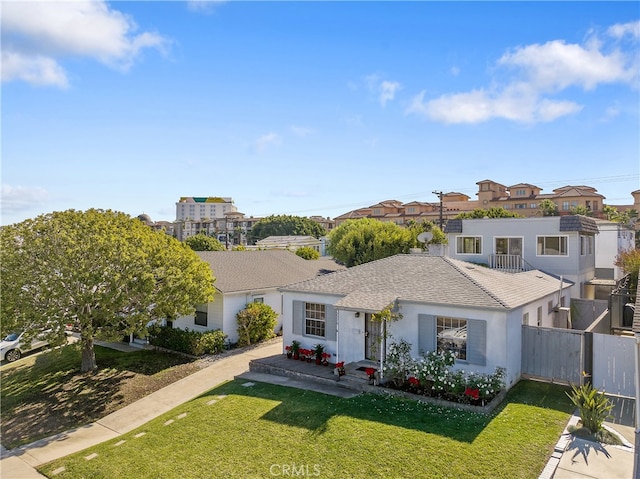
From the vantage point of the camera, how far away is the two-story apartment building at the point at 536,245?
22.3 metres

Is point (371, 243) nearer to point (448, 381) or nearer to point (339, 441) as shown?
point (448, 381)

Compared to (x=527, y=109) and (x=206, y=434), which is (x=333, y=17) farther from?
(x=206, y=434)

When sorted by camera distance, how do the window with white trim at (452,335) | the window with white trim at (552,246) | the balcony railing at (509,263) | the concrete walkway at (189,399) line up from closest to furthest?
1. the concrete walkway at (189,399)
2. the window with white trim at (452,335)
3. the window with white trim at (552,246)
4. the balcony railing at (509,263)

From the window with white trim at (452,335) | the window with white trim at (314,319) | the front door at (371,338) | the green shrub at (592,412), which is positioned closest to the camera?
the green shrub at (592,412)

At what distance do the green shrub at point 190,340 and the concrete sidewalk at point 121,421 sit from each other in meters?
1.09

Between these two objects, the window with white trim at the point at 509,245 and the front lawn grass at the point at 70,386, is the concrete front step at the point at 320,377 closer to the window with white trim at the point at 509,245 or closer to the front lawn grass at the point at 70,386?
the front lawn grass at the point at 70,386

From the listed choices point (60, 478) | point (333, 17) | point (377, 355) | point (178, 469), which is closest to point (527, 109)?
point (333, 17)

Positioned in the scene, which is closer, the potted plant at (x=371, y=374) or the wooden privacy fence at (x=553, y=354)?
the wooden privacy fence at (x=553, y=354)

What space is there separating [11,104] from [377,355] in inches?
567

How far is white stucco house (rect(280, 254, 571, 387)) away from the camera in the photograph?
12.3 m

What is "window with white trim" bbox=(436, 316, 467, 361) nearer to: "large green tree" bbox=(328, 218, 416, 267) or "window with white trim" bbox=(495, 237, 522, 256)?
"window with white trim" bbox=(495, 237, 522, 256)

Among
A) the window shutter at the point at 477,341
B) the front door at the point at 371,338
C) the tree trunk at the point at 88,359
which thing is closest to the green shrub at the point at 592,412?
the window shutter at the point at 477,341

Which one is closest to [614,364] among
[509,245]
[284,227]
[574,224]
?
[574,224]

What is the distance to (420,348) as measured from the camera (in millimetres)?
13359
